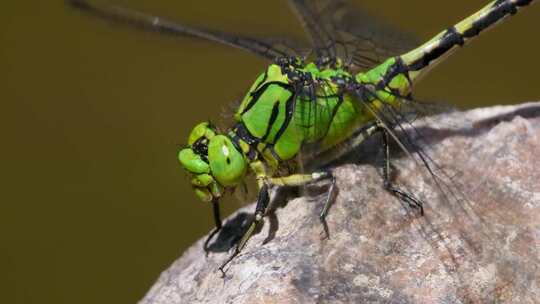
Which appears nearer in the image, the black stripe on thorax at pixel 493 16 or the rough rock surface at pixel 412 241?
the rough rock surface at pixel 412 241

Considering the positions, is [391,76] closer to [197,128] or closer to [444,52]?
[444,52]

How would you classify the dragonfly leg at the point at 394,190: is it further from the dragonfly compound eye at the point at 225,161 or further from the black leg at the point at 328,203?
the dragonfly compound eye at the point at 225,161

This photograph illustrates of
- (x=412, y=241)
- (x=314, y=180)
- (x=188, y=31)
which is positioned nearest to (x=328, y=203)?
(x=314, y=180)

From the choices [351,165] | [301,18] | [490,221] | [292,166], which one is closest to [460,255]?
[490,221]

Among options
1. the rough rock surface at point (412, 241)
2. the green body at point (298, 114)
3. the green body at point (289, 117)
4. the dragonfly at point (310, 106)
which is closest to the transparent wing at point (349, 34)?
the dragonfly at point (310, 106)

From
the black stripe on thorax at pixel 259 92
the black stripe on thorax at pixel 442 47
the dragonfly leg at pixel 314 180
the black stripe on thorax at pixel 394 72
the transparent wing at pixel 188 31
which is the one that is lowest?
the dragonfly leg at pixel 314 180

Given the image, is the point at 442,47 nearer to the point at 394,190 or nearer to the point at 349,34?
the point at 349,34

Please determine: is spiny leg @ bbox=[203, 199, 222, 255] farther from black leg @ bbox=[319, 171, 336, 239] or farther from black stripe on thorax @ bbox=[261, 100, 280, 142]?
black leg @ bbox=[319, 171, 336, 239]
